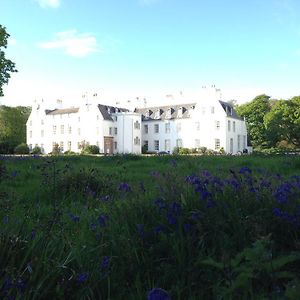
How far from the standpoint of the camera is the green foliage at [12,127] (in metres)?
83.8

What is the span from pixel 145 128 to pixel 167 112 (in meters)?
5.36

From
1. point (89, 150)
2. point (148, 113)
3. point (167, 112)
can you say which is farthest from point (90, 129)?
point (167, 112)

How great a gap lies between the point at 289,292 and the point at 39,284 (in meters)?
1.48

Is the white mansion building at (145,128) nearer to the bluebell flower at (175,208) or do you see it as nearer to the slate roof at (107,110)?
the slate roof at (107,110)

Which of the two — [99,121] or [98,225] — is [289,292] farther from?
[99,121]

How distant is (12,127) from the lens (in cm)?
8819

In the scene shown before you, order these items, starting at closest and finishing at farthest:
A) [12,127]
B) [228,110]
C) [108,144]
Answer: [228,110], [108,144], [12,127]

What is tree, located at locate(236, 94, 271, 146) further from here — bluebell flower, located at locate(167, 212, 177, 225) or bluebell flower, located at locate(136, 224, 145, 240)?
bluebell flower, located at locate(136, 224, 145, 240)

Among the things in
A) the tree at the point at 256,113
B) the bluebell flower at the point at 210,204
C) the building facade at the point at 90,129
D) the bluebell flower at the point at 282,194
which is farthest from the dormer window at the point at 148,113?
the bluebell flower at the point at 210,204

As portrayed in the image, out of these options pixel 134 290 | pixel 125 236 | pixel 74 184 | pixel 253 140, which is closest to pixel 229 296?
pixel 134 290

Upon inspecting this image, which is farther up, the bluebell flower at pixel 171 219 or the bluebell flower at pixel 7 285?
the bluebell flower at pixel 171 219

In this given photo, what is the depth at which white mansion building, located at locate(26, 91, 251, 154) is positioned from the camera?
234ft

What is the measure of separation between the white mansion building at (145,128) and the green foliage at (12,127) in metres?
5.68

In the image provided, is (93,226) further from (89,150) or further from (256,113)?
(256,113)
